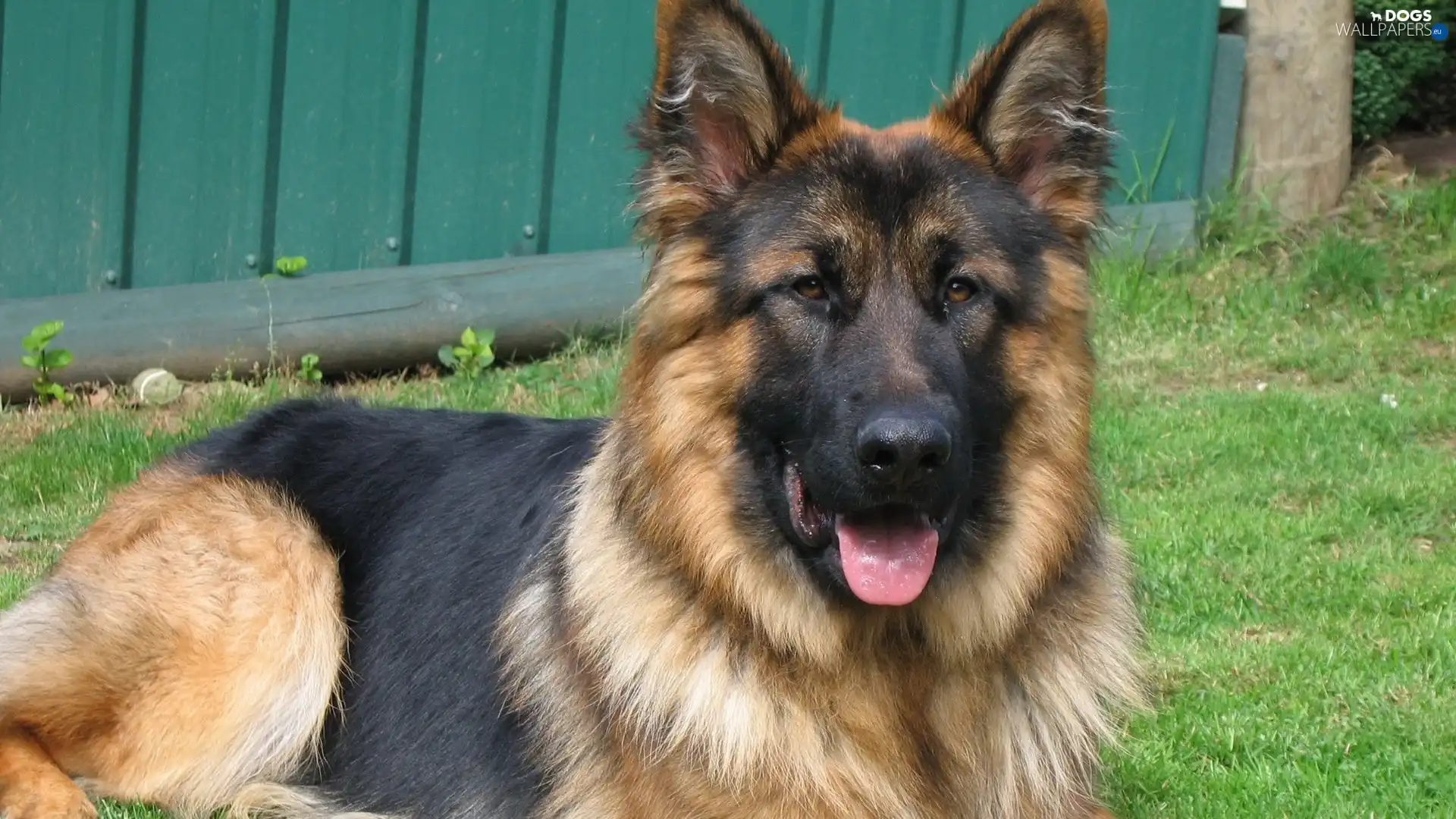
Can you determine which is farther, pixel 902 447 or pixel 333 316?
pixel 333 316

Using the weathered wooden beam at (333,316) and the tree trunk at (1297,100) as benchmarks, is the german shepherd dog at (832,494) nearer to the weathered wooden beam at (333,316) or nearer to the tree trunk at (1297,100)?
the weathered wooden beam at (333,316)

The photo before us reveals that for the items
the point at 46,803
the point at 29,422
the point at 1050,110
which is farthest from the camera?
the point at 29,422

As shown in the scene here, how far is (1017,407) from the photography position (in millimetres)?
4004

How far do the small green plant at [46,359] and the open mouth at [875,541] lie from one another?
226 inches

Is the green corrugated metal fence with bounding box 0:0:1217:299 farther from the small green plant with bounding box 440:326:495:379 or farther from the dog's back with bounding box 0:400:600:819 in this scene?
the dog's back with bounding box 0:400:600:819

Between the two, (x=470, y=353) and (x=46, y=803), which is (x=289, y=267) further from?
(x=46, y=803)

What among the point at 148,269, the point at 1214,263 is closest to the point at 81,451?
the point at 148,269

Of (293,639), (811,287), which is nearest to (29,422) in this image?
(293,639)

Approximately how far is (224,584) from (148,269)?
15.7ft

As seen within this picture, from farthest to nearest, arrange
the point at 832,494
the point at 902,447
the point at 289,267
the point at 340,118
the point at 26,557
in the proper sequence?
1. the point at 340,118
2. the point at 289,267
3. the point at 26,557
4. the point at 832,494
5. the point at 902,447

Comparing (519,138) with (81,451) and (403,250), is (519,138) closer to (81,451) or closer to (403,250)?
(403,250)

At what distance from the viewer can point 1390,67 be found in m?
11.8

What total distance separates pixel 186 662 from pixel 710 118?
2282mm

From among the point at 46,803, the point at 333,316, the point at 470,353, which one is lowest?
the point at 46,803
